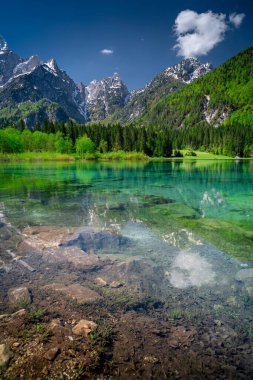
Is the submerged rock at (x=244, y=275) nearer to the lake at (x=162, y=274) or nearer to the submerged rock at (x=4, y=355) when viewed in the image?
the lake at (x=162, y=274)

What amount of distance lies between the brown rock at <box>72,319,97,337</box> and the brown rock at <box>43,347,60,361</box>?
70cm

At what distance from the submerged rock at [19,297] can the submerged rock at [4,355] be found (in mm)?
1956

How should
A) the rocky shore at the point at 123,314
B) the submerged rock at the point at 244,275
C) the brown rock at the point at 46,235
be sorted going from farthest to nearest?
the brown rock at the point at 46,235
the submerged rock at the point at 244,275
the rocky shore at the point at 123,314

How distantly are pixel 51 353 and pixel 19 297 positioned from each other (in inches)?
113

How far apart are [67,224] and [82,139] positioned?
449 feet

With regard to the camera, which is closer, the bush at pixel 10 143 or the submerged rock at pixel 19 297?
the submerged rock at pixel 19 297

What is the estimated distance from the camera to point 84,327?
6.60 metres

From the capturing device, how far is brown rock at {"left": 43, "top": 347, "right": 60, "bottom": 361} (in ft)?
18.1

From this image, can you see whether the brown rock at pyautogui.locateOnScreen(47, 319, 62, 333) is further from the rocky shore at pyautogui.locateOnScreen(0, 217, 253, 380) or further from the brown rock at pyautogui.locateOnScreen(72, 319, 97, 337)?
the brown rock at pyautogui.locateOnScreen(72, 319, 97, 337)

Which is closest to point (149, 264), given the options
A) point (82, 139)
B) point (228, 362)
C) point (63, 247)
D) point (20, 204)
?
point (63, 247)

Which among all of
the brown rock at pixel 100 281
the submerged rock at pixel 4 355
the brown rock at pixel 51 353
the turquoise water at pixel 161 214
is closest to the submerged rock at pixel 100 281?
the brown rock at pixel 100 281

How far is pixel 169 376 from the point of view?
Result: 5.26 metres


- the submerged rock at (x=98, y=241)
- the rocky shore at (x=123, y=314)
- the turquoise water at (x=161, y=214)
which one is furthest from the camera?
the turquoise water at (x=161, y=214)

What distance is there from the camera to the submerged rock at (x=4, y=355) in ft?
17.6
